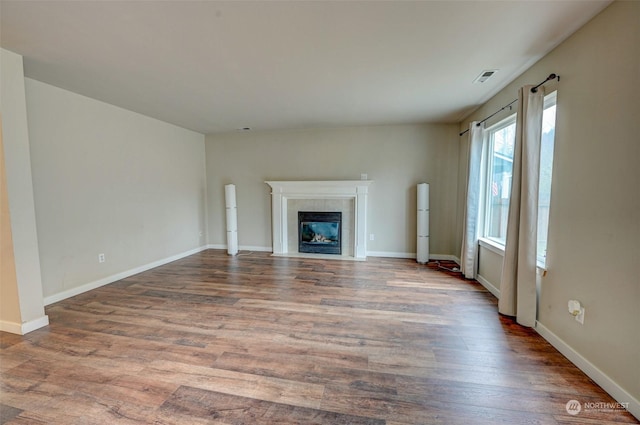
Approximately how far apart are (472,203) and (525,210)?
1412mm

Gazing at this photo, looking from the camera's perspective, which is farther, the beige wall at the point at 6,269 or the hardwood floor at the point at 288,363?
the beige wall at the point at 6,269

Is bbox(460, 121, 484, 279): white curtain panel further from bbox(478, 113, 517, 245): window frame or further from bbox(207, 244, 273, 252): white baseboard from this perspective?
bbox(207, 244, 273, 252): white baseboard

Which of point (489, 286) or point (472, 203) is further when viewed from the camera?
point (472, 203)

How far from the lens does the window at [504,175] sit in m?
2.36

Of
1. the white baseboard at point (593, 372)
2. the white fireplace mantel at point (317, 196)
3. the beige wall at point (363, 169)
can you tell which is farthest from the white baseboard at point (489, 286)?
the white fireplace mantel at point (317, 196)

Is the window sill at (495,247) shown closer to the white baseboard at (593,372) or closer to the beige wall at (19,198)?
the white baseboard at (593,372)

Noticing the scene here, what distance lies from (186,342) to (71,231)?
7.49ft

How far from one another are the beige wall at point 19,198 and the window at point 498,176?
4820 millimetres

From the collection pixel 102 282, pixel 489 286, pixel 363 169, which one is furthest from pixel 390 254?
pixel 102 282

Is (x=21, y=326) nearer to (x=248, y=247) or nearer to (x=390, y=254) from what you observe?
A: (x=248, y=247)

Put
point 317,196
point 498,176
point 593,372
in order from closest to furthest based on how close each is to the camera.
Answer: point 593,372 → point 498,176 → point 317,196

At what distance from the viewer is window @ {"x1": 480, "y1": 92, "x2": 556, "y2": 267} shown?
236 centimetres

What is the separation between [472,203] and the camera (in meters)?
3.78

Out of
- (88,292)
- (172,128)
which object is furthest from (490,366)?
(172,128)
